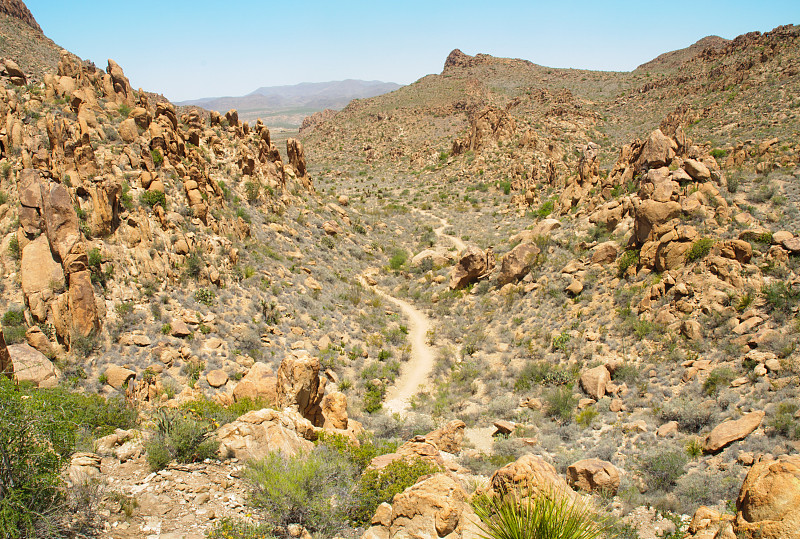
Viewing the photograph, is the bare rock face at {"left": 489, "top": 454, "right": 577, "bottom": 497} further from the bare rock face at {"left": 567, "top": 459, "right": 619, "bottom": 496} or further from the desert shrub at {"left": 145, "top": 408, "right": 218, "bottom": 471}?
the desert shrub at {"left": 145, "top": 408, "right": 218, "bottom": 471}

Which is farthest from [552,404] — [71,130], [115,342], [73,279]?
[71,130]

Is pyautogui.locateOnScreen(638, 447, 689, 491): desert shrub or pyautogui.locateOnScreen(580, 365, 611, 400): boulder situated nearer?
pyautogui.locateOnScreen(638, 447, 689, 491): desert shrub

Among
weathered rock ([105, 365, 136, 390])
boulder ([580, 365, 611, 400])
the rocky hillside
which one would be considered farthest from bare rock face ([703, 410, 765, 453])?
weathered rock ([105, 365, 136, 390])

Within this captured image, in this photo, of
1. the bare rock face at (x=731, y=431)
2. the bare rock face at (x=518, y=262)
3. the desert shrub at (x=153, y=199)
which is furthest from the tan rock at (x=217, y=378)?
the bare rock face at (x=518, y=262)

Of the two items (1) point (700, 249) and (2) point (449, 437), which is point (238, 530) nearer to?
(2) point (449, 437)

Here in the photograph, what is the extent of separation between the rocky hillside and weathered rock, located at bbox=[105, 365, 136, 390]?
3.9 inches

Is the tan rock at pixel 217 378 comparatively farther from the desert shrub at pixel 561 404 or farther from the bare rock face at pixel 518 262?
the bare rock face at pixel 518 262

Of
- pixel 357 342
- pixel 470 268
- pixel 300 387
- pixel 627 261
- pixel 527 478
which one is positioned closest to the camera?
pixel 527 478

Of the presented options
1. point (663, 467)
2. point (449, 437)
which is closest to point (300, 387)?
point (449, 437)

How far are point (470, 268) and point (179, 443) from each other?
17.8 meters

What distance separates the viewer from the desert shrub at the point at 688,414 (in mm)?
9805

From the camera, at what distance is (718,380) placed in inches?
418

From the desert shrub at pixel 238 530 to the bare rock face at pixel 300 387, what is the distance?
4231 millimetres

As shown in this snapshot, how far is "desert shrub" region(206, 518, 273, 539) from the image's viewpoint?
17.9 feet
